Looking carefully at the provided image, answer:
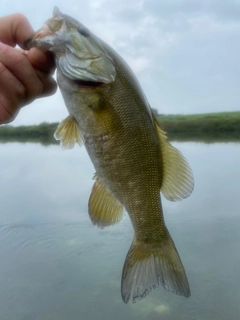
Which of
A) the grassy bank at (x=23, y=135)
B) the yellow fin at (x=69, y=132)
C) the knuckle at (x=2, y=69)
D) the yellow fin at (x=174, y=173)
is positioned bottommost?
the grassy bank at (x=23, y=135)

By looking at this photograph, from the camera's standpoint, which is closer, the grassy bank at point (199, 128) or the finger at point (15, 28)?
the finger at point (15, 28)

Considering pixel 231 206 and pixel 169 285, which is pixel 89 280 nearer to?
pixel 231 206

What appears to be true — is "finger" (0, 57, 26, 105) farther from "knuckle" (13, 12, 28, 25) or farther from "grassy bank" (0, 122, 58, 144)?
"grassy bank" (0, 122, 58, 144)

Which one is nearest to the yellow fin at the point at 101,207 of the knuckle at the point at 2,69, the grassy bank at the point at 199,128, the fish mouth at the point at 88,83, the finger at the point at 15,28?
the fish mouth at the point at 88,83

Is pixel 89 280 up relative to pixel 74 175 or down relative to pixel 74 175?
up

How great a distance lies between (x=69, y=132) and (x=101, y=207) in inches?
13.9

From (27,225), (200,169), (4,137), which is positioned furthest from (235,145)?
(4,137)

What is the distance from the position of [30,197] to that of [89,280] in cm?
1128

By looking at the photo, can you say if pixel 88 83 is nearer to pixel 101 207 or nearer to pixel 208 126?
pixel 101 207

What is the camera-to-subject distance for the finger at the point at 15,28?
7.47 ft

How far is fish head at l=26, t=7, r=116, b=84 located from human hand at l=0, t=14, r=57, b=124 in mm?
87

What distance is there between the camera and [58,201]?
26.5 m

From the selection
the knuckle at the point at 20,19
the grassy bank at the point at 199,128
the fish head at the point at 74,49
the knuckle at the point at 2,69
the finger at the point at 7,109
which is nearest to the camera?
the fish head at the point at 74,49

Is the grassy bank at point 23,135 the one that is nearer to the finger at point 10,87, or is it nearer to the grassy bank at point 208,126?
the grassy bank at point 208,126
